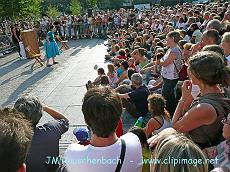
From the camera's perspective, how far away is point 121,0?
55094mm

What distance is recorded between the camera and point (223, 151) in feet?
9.36

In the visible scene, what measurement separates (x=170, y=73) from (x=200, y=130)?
11.6 ft

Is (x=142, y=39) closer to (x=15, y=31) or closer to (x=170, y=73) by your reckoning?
(x=170, y=73)

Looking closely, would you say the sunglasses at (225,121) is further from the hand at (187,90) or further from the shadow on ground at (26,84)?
the shadow on ground at (26,84)

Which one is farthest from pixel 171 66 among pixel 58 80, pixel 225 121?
pixel 58 80

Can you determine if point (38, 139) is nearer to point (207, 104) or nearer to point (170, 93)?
point (207, 104)

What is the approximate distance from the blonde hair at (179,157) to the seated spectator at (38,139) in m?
1.56

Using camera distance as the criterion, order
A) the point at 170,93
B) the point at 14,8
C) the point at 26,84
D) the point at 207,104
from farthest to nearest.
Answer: the point at 14,8, the point at 26,84, the point at 170,93, the point at 207,104

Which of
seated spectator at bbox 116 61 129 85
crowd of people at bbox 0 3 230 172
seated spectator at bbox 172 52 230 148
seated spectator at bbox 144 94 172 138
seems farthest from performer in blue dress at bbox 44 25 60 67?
seated spectator at bbox 172 52 230 148

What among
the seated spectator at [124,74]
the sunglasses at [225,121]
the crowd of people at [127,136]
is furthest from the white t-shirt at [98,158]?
the seated spectator at [124,74]

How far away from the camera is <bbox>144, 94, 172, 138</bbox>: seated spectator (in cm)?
479

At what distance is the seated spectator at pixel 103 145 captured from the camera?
255 centimetres

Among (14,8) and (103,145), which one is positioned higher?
(103,145)

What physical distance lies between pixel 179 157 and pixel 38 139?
1.72m
